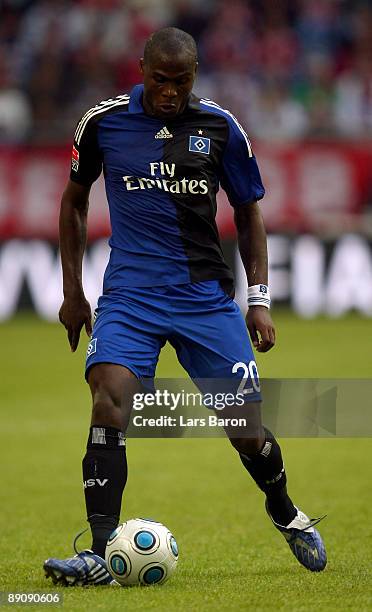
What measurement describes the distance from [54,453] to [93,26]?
468 inches

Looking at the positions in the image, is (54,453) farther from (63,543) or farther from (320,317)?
(320,317)

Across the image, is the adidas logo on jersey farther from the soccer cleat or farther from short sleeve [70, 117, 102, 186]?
the soccer cleat

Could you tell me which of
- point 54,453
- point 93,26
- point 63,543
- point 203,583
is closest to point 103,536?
point 203,583

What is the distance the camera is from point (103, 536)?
5.27 meters

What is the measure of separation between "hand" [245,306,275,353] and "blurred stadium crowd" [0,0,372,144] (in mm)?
12665

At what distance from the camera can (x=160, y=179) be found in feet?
18.5

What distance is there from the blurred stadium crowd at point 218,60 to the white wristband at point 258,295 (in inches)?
497

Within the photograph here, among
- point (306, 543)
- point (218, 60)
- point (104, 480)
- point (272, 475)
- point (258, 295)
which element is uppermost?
point (258, 295)

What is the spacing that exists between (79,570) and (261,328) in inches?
53.2

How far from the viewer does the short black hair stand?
5.45 meters

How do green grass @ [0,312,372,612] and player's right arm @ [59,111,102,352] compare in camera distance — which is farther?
player's right arm @ [59,111,102,352]

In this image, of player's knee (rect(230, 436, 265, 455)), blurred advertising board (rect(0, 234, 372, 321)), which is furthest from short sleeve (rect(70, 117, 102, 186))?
blurred advertising board (rect(0, 234, 372, 321))

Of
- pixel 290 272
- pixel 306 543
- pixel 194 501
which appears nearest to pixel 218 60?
pixel 290 272

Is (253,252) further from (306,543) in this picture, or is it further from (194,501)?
(194,501)
